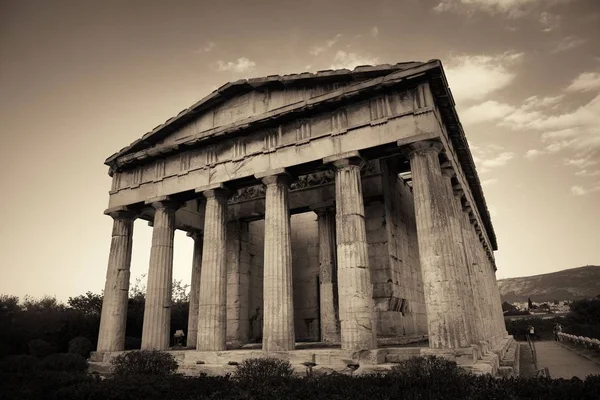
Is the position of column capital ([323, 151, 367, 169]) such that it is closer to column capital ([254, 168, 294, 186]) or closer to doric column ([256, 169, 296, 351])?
column capital ([254, 168, 294, 186])

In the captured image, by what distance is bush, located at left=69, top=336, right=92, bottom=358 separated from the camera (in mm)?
20216

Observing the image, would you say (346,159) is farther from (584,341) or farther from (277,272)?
(584,341)

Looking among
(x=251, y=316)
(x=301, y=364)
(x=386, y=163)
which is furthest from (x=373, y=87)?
(x=251, y=316)

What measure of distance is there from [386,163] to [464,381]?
454 inches

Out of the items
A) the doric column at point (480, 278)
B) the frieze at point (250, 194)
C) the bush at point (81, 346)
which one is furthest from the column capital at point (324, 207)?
the bush at point (81, 346)

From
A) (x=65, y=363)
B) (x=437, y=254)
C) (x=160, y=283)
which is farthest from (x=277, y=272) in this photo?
(x=65, y=363)

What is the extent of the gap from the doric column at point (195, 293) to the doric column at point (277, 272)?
8.18 metres

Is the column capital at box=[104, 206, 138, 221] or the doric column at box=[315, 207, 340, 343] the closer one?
the doric column at box=[315, 207, 340, 343]

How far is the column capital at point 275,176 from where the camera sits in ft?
49.9

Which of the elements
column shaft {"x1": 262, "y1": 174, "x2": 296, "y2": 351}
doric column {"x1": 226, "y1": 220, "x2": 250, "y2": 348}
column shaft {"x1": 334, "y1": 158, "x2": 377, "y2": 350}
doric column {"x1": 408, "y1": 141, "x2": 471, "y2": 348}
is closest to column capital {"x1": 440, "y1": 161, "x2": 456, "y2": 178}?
doric column {"x1": 408, "y1": 141, "x2": 471, "y2": 348}

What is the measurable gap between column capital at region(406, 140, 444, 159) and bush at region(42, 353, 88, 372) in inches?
553

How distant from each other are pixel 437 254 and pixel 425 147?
11.4ft

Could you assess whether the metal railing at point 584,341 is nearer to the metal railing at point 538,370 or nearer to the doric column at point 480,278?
the metal railing at point 538,370

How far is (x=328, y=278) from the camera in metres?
17.8
